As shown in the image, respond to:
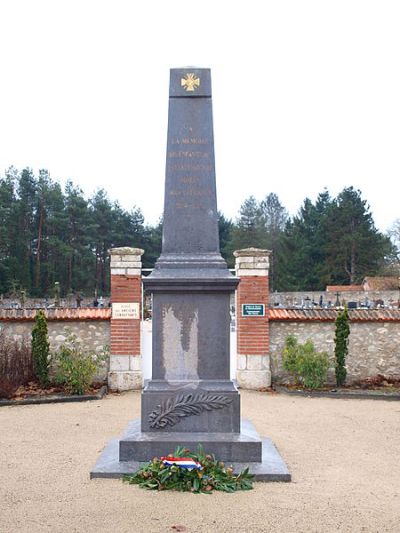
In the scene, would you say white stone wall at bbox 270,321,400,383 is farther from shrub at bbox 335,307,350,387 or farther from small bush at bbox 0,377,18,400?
small bush at bbox 0,377,18,400

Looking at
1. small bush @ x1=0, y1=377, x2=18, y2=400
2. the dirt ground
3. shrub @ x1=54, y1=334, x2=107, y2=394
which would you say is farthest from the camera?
shrub @ x1=54, y1=334, x2=107, y2=394

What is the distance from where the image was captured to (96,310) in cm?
1195

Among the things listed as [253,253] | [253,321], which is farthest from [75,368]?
[253,253]

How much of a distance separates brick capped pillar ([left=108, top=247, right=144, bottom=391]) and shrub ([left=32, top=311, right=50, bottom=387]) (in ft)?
4.02

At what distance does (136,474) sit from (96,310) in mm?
6883

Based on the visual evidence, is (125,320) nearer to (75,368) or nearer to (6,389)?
(75,368)

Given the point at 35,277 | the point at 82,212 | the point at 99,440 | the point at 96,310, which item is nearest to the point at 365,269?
the point at 82,212

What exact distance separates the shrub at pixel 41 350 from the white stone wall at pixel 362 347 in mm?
4497

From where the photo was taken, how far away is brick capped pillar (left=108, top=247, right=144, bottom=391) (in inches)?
445

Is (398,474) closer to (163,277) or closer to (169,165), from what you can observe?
(163,277)

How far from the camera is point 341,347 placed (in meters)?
11.5

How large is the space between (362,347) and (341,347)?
72 cm

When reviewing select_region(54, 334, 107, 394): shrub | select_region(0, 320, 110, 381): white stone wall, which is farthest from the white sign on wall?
select_region(54, 334, 107, 394): shrub

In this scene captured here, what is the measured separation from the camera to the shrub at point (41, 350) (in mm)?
10984
